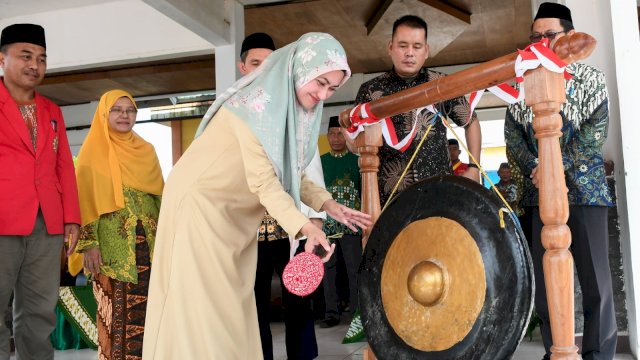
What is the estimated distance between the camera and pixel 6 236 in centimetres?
232

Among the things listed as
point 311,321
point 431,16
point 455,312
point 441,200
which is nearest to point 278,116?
point 441,200

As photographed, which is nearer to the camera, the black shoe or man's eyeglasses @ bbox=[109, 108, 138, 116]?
man's eyeglasses @ bbox=[109, 108, 138, 116]

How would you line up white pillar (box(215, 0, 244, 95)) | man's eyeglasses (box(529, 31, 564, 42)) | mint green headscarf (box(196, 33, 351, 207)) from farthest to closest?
white pillar (box(215, 0, 244, 95)) → man's eyeglasses (box(529, 31, 564, 42)) → mint green headscarf (box(196, 33, 351, 207))

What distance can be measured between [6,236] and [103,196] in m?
0.48

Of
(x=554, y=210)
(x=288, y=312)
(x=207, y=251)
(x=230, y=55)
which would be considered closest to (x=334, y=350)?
(x=288, y=312)

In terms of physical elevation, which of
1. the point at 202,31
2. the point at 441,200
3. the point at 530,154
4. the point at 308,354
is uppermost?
the point at 202,31

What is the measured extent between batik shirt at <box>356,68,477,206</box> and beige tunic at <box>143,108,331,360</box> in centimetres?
78

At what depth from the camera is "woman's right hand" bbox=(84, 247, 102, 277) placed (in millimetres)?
2652

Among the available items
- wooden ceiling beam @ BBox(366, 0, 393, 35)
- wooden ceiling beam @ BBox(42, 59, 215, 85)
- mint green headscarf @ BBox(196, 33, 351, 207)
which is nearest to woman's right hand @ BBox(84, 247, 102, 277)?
mint green headscarf @ BBox(196, 33, 351, 207)

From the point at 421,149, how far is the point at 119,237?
143 centimetres

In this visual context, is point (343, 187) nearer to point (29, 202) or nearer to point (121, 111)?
point (121, 111)

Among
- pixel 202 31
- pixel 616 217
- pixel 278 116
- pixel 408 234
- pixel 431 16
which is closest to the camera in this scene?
pixel 278 116

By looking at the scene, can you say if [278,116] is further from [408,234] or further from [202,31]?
[202,31]

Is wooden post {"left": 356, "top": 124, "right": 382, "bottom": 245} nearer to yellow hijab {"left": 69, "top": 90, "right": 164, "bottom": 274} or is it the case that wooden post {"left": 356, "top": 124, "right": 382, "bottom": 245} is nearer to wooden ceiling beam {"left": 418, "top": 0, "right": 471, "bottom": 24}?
yellow hijab {"left": 69, "top": 90, "right": 164, "bottom": 274}
